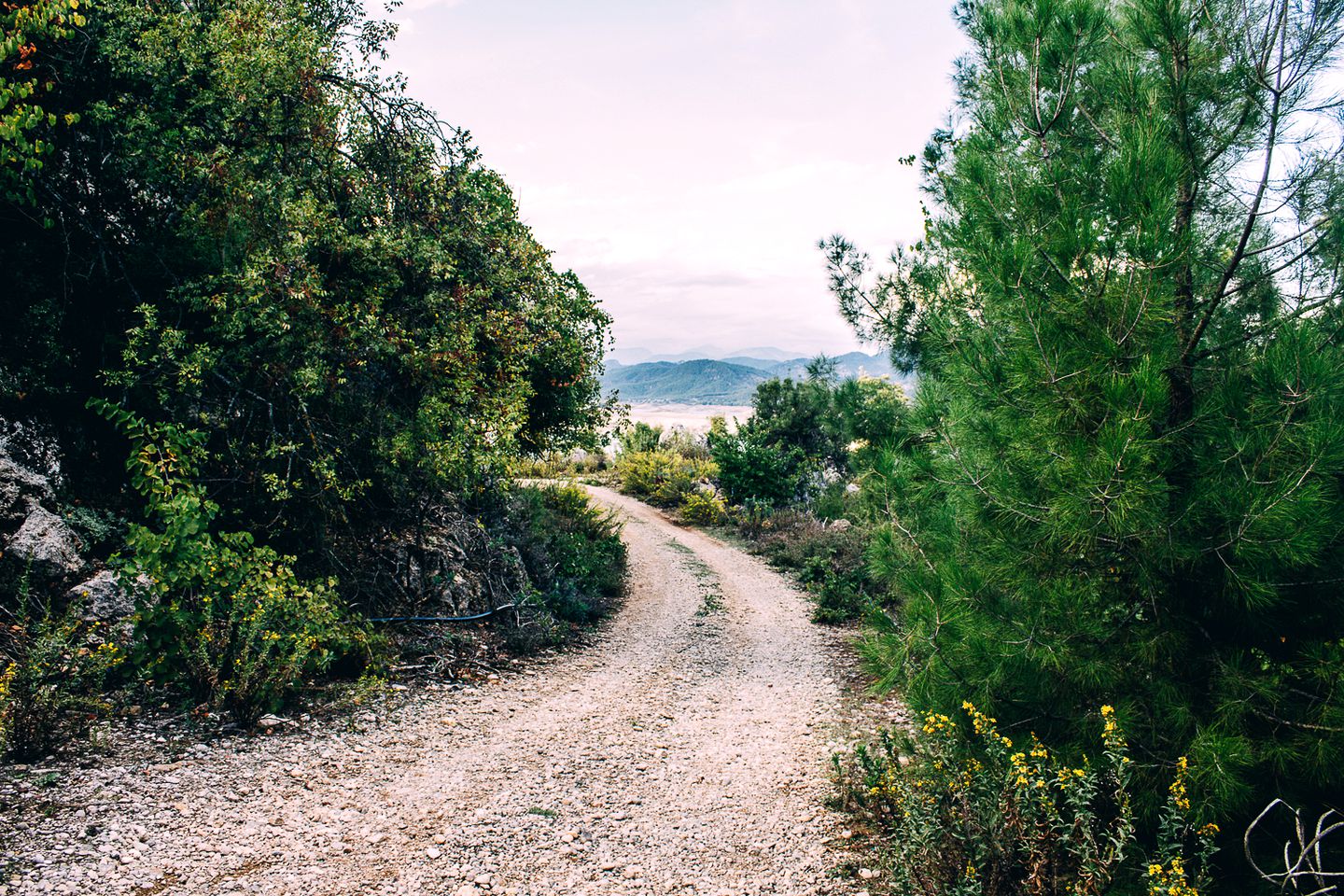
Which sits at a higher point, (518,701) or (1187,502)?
(1187,502)

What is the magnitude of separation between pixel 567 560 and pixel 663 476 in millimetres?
9914

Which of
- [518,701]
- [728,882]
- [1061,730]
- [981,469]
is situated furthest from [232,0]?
[1061,730]

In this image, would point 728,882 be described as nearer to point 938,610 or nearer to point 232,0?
point 938,610

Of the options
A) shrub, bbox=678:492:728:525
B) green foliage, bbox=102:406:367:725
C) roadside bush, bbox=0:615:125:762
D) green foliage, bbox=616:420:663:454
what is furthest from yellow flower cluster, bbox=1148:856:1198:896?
green foliage, bbox=616:420:663:454

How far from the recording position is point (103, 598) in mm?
5227

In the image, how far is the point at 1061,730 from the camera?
139 inches

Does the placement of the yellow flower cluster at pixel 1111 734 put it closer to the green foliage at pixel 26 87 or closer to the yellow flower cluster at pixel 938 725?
the yellow flower cluster at pixel 938 725

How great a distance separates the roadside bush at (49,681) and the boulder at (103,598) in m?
0.13

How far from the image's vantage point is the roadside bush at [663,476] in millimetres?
19594

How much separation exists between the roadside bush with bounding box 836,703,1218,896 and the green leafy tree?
0.24 metres

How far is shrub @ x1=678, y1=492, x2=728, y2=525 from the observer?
17.7 metres

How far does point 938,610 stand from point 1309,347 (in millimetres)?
1996

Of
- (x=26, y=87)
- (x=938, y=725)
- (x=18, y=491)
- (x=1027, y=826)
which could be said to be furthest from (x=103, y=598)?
(x=1027, y=826)

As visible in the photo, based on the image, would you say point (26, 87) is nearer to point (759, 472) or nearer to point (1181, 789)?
point (1181, 789)
